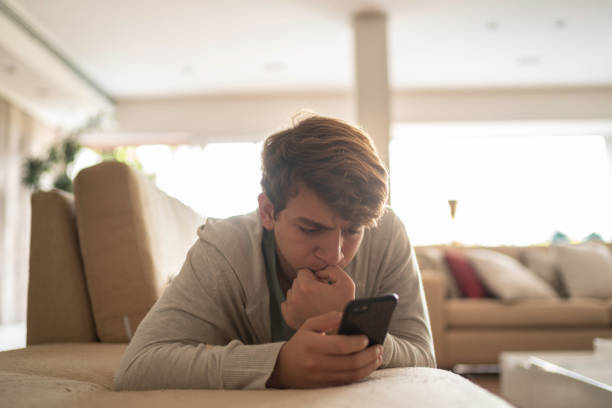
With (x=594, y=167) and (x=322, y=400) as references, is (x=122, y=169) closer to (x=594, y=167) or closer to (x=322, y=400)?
(x=322, y=400)

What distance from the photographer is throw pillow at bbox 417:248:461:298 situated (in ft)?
11.9

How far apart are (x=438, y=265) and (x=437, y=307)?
0.53m

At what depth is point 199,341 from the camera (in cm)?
91

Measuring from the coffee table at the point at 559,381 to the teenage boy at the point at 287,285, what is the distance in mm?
820

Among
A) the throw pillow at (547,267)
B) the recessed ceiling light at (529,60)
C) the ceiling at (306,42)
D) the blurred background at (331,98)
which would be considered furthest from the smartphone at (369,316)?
the recessed ceiling light at (529,60)

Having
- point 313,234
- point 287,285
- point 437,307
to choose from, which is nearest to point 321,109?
point 437,307

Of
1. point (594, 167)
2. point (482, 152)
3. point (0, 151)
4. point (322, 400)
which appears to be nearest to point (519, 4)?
point (482, 152)

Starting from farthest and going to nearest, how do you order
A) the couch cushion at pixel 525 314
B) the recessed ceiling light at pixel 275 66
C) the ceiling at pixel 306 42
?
the recessed ceiling light at pixel 275 66 < the ceiling at pixel 306 42 < the couch cushion at pixel 525 314

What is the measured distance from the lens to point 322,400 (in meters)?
0.65

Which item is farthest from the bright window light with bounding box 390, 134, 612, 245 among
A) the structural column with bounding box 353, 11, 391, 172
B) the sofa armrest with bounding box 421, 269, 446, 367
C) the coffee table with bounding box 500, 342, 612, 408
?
the coffee table with bounding box 500, 342, 612, 408

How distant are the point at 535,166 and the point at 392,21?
4207 millimetres

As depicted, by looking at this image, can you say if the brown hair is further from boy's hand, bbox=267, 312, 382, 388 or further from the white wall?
the white wall

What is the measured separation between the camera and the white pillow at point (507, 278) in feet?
11.4

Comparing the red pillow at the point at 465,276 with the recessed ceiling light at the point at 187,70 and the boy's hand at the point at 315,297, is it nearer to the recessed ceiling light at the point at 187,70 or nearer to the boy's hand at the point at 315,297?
the boy's hand at the point at 315,297
